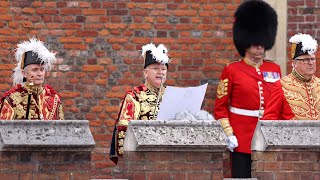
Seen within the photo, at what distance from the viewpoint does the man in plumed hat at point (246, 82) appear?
13.8 metres

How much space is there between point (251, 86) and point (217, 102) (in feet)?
1.28

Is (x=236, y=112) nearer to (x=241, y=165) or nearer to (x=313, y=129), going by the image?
(x=241, y=165)

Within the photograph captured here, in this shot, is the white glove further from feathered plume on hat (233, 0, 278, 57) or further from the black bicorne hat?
the black bicorne hat

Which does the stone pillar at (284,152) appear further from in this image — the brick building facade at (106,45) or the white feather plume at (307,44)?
the brick building facade at (106,45)

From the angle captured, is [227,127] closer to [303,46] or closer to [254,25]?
[254,25]

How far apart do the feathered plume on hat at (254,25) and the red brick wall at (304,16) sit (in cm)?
48

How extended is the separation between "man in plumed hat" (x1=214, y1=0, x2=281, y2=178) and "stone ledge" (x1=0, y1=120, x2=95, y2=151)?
3.73 meters

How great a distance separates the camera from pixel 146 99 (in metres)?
12.5

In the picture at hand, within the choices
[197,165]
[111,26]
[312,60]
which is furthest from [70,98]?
[197,165]

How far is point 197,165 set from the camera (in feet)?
33.6

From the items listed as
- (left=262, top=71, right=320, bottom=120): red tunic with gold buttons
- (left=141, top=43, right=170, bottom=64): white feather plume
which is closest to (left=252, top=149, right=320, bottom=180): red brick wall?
(left=262, top=71, right=320, bottom=120): red tunic with gold buttons

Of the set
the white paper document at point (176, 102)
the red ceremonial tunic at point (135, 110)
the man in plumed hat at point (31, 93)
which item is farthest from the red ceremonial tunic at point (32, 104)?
the white paper document at point (176, 102)

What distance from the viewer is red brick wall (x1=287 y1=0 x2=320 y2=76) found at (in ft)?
48.4

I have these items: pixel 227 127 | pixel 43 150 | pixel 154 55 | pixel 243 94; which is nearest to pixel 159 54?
pixel 154 55
